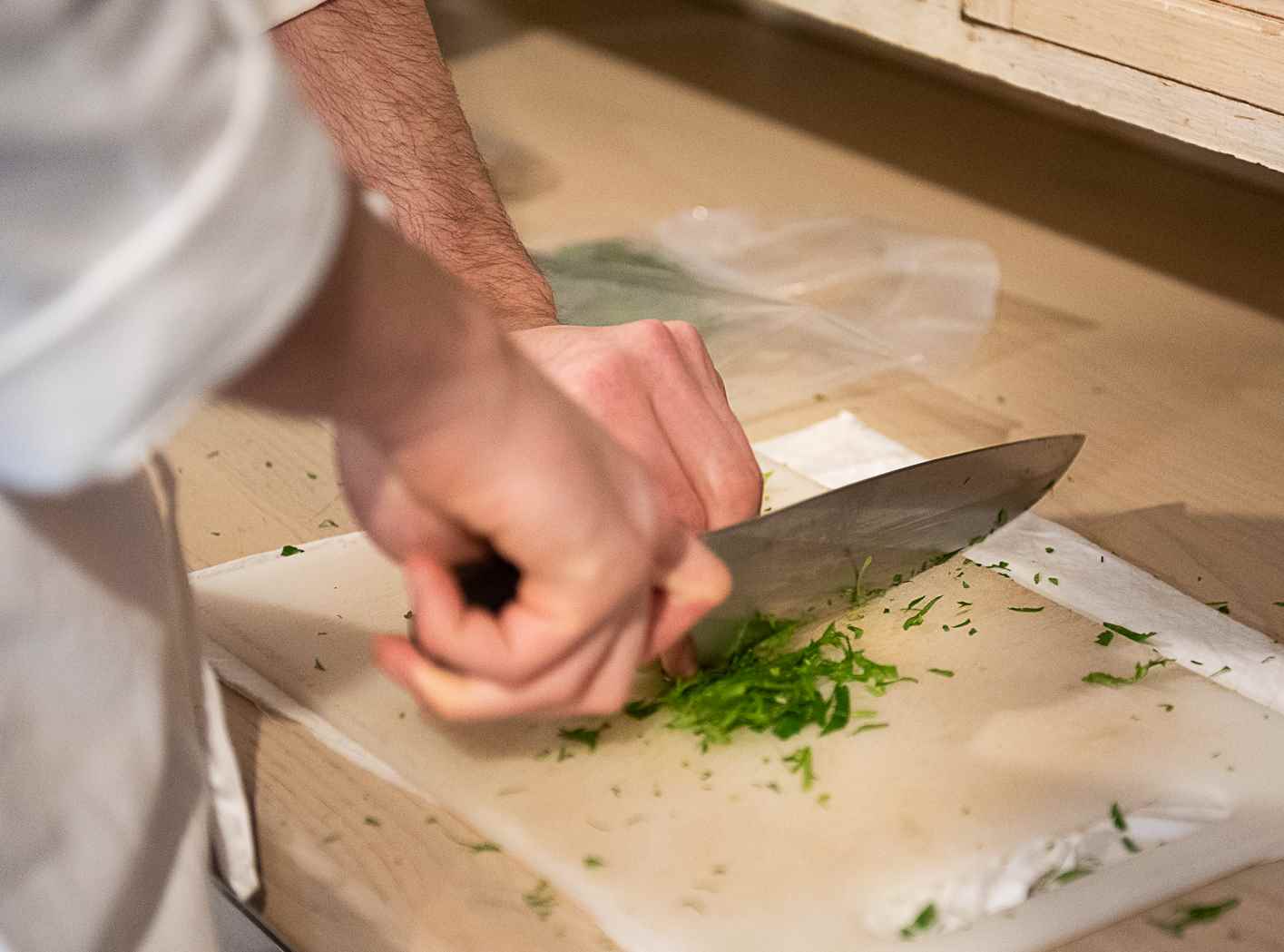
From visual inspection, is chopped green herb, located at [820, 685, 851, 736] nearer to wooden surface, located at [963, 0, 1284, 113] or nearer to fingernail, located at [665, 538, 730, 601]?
fingernail, located at [665, 538, 730, 601]

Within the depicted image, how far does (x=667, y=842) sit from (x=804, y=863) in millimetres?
64

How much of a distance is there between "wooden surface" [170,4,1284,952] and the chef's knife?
146 millimetres

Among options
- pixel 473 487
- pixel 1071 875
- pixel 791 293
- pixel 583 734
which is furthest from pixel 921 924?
pixel 791 293

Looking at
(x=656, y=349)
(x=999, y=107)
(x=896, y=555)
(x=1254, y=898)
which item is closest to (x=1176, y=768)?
(x=1254, y=898)

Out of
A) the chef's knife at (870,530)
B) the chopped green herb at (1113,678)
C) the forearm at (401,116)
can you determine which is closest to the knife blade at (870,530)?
the chef's knife at (870,530)

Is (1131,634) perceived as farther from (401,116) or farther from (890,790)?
(401,116)

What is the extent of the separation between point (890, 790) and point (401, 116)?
24.1 inches

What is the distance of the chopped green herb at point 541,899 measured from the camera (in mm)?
660

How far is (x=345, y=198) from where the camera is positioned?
0.39m

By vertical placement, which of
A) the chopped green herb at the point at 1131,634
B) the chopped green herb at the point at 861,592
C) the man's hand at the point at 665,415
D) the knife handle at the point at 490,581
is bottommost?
the chopped green herb at the point at 1131,634

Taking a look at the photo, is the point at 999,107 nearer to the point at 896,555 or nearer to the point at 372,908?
the point at 896,555

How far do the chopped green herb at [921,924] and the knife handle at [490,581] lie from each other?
25 cm

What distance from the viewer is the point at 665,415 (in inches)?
28.1

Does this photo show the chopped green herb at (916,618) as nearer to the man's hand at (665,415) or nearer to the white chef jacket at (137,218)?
the man's hand at (665,415)
